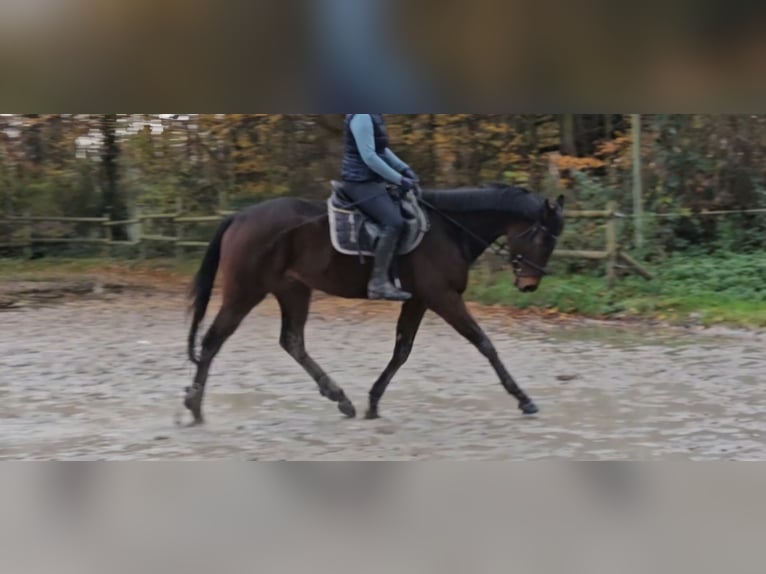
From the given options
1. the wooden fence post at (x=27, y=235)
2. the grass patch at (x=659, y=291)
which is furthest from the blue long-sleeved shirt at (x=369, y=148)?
the wooden fence post at (x=27, y=235)

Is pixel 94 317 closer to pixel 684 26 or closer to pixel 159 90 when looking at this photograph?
pixel 159 90

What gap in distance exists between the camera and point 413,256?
199 inches

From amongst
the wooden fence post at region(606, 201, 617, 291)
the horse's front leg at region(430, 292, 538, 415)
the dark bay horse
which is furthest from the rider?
the wooden fence post at region(606, 201, 617, 291)

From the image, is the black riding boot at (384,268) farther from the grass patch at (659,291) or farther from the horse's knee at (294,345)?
the grass patch at (659,291)

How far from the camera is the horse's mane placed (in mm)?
5109

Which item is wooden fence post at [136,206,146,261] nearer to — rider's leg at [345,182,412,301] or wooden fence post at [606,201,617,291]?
wooden fence post at [606,201,617,291]

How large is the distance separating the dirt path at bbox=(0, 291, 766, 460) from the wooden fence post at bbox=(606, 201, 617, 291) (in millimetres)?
1020

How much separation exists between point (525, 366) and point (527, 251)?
5.94 feet

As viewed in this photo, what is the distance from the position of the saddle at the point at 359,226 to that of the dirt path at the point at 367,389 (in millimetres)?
1137

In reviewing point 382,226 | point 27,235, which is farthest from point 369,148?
point 27,235

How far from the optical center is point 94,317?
891 centimetres

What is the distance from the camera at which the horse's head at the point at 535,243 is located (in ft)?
16.7

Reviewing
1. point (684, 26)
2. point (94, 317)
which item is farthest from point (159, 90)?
point (94, 317)

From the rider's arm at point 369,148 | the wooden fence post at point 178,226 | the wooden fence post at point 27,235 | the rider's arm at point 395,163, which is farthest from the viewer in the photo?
the wooden fence post at point 178,226
